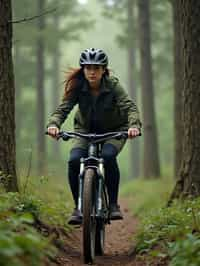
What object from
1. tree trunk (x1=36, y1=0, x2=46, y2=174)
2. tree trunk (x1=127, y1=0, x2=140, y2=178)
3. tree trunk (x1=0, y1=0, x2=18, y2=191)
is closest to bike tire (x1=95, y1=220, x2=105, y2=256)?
tree trunk (x1=0, y1=0, x2=18, y2=191)

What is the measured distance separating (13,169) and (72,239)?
145 centimetres

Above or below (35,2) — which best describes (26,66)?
below

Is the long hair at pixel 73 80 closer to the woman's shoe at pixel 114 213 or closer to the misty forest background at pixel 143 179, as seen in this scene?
the misty forest background at pixel 143 179

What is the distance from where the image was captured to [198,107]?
8.60 m

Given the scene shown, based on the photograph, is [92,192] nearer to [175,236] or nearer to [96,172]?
[96,172]

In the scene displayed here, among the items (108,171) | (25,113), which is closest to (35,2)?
(25,113)

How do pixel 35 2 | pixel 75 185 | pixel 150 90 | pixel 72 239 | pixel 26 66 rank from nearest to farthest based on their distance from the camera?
pixel 75 185
pixel 72 239
pixel 150 90
pixel 35 2
pixel 26 66

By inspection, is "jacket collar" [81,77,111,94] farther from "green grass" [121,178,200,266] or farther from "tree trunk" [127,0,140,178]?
"tree trunk" [127,0,140,178]

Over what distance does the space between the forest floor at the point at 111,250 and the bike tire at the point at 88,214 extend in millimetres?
265

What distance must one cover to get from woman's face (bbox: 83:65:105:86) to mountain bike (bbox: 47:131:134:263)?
Result: 2.45 ft

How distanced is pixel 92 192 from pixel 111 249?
2.09m

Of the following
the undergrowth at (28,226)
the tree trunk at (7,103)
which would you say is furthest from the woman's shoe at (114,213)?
the tree trunk at (7,103)

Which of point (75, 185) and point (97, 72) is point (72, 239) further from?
point (97, 72)

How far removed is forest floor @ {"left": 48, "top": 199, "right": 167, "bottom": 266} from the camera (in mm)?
6742
